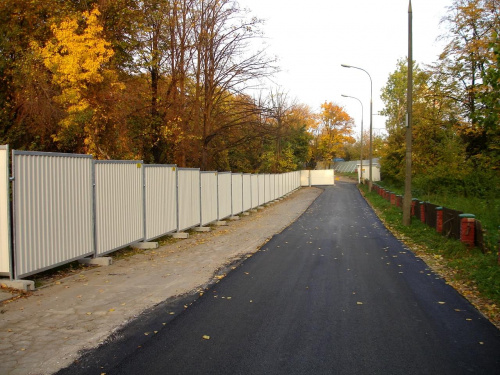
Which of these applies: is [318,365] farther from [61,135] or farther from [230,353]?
[61,135]

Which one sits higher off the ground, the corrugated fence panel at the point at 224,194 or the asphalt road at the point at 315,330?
the corrugated fence panel at the point at 224,194

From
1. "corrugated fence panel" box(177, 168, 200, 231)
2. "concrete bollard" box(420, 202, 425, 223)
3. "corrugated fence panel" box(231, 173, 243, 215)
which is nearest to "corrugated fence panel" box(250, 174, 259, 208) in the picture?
"corrugated fence panel" box(231, 173, 243, 215)

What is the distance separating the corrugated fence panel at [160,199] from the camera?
11499mm

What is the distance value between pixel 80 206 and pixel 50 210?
3.15 feet

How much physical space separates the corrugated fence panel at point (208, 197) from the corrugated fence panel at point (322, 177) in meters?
48.2

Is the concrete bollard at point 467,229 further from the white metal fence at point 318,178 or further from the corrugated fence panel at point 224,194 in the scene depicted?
the white metal fence at point 318,178

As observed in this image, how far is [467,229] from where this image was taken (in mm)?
10375

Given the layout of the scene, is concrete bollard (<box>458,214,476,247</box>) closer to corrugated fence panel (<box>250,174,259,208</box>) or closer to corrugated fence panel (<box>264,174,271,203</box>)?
corrugated fence panel (<box>250,174,259,208</box>)

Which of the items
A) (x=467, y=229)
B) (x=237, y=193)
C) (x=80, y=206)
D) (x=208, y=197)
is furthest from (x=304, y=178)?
(x=80, y=206)

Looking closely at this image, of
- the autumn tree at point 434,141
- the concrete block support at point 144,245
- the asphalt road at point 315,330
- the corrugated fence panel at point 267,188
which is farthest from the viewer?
the corrugated fence panel at point 267,188

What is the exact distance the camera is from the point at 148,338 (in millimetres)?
4785

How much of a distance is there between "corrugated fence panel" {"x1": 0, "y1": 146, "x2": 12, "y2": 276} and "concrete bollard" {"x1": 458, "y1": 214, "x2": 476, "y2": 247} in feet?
31.6

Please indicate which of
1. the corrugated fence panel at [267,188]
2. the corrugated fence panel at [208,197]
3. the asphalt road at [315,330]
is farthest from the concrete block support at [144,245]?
the corrugated fence panel at [267,188]

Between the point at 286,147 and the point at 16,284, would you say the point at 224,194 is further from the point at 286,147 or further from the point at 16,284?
the point at 286,147
